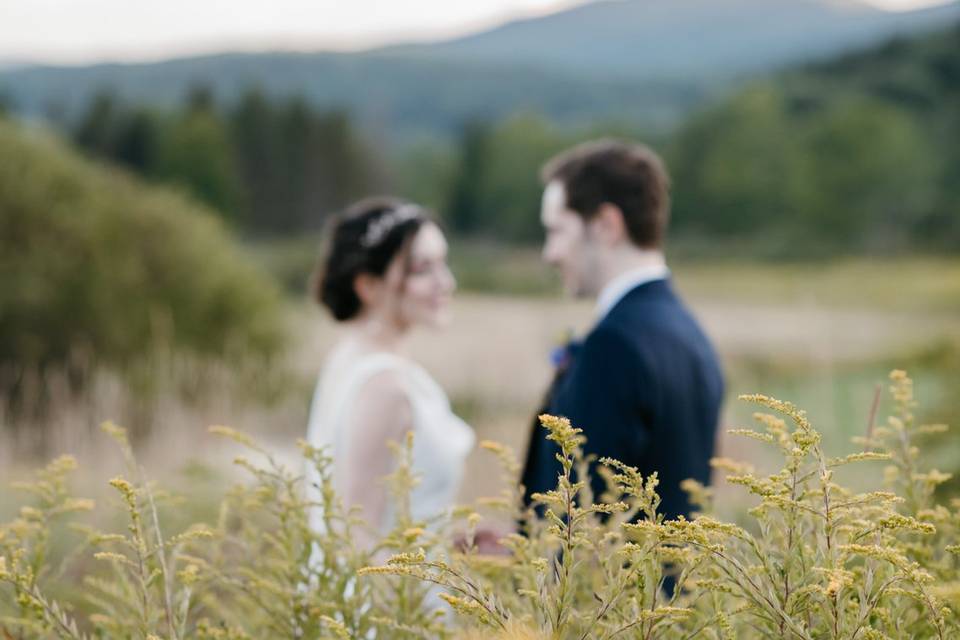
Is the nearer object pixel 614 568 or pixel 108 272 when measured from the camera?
pixel 614 568

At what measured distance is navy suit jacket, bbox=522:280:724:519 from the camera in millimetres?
2797

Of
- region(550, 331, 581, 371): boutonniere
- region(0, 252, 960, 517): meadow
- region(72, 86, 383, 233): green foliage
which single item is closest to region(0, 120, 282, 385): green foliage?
region(0, 252, 960, 517): meadow

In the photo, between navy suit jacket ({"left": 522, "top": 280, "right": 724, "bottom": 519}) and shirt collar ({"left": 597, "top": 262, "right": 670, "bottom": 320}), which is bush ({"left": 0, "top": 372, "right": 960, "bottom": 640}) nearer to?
navy suit jacket ({"left": 522, "top": 280, "right": 724, "bottom": 519})

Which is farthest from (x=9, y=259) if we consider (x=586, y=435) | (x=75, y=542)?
(x=586, y=435)

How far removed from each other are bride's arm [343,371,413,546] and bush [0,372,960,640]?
1.31m

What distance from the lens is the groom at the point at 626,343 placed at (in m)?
2.81

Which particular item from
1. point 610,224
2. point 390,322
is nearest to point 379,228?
point 390,322

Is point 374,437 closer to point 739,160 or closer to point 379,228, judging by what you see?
point 379,228

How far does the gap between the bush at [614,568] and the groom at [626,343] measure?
102cm

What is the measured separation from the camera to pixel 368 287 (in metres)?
3.64

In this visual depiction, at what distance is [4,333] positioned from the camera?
10414mm

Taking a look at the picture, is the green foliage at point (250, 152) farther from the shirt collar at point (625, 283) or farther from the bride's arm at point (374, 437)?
the shirt collar at point (625, 283)

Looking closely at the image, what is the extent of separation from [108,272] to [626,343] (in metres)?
9.13

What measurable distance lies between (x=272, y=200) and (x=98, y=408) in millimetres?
52591
